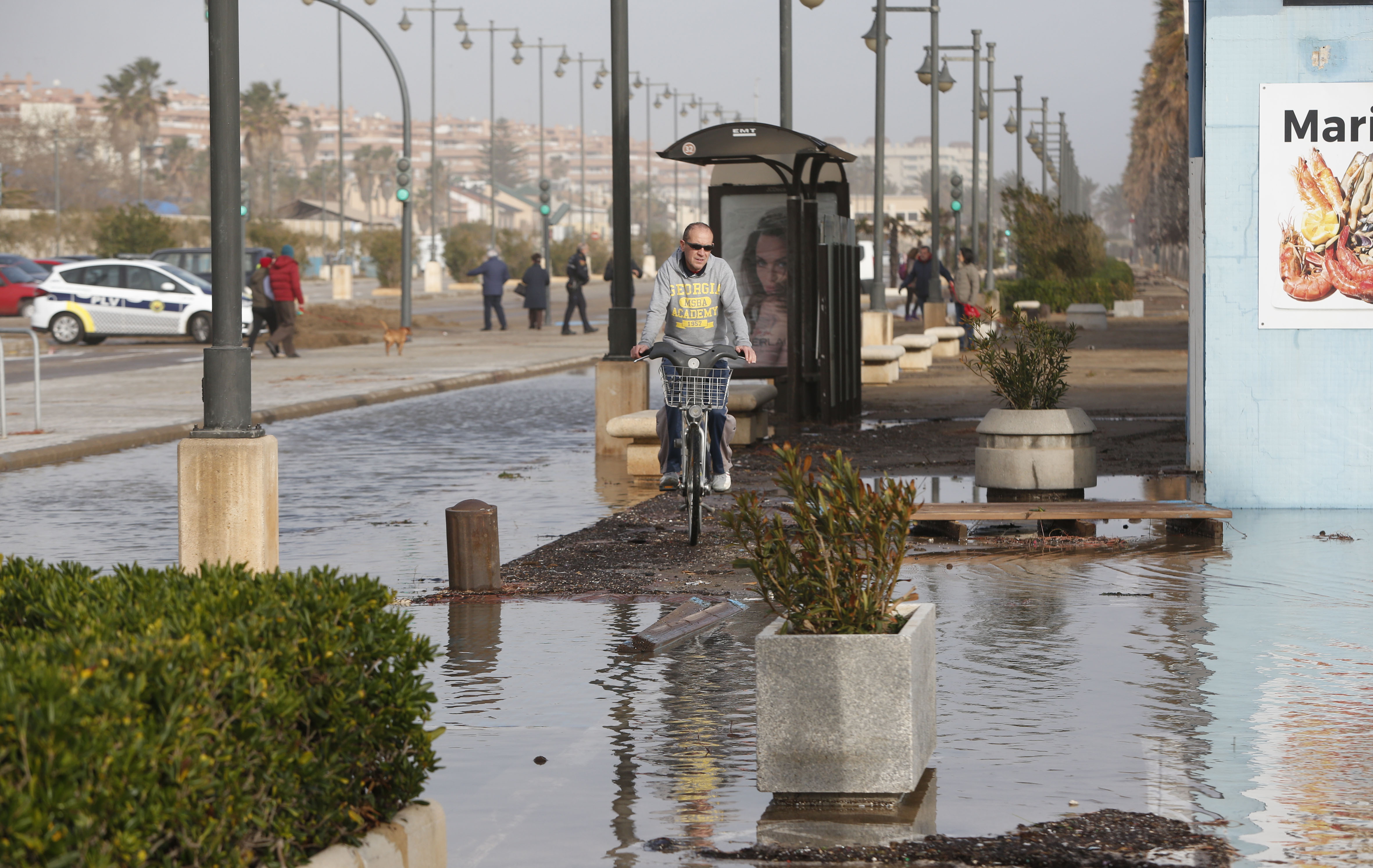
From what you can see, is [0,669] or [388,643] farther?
[388,643]

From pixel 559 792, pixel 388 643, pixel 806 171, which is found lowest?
pixel 559 792

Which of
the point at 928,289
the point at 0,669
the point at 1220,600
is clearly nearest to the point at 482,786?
the point at 0,669

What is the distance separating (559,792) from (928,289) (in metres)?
38.7

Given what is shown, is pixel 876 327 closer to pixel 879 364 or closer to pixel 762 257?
pixel 879 364

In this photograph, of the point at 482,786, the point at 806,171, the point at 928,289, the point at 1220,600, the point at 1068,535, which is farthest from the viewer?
the point at 928,289

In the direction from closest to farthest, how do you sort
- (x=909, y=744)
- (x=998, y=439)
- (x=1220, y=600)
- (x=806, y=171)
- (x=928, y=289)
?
1. (x=909, y=744)
2. (x=1220, y=600)
3. (x=998, y=439)
4. (x=806, y=171)
5. (x=928, y=289)

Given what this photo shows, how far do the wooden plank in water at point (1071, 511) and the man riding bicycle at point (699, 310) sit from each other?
52.2 inches

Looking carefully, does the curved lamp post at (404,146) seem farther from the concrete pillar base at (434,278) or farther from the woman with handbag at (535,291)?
the concrete pillar base at (434,278)

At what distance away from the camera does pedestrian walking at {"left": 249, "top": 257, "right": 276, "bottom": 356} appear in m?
32.4

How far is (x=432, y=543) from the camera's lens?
11.7 meters

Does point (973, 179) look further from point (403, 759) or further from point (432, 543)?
point (403, 759)

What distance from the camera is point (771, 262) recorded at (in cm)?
1980

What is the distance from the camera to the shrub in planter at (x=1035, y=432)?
39.5 feet

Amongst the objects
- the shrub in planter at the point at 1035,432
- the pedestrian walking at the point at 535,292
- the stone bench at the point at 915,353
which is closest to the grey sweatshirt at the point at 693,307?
the shrub in planter at the point at 1035,432
